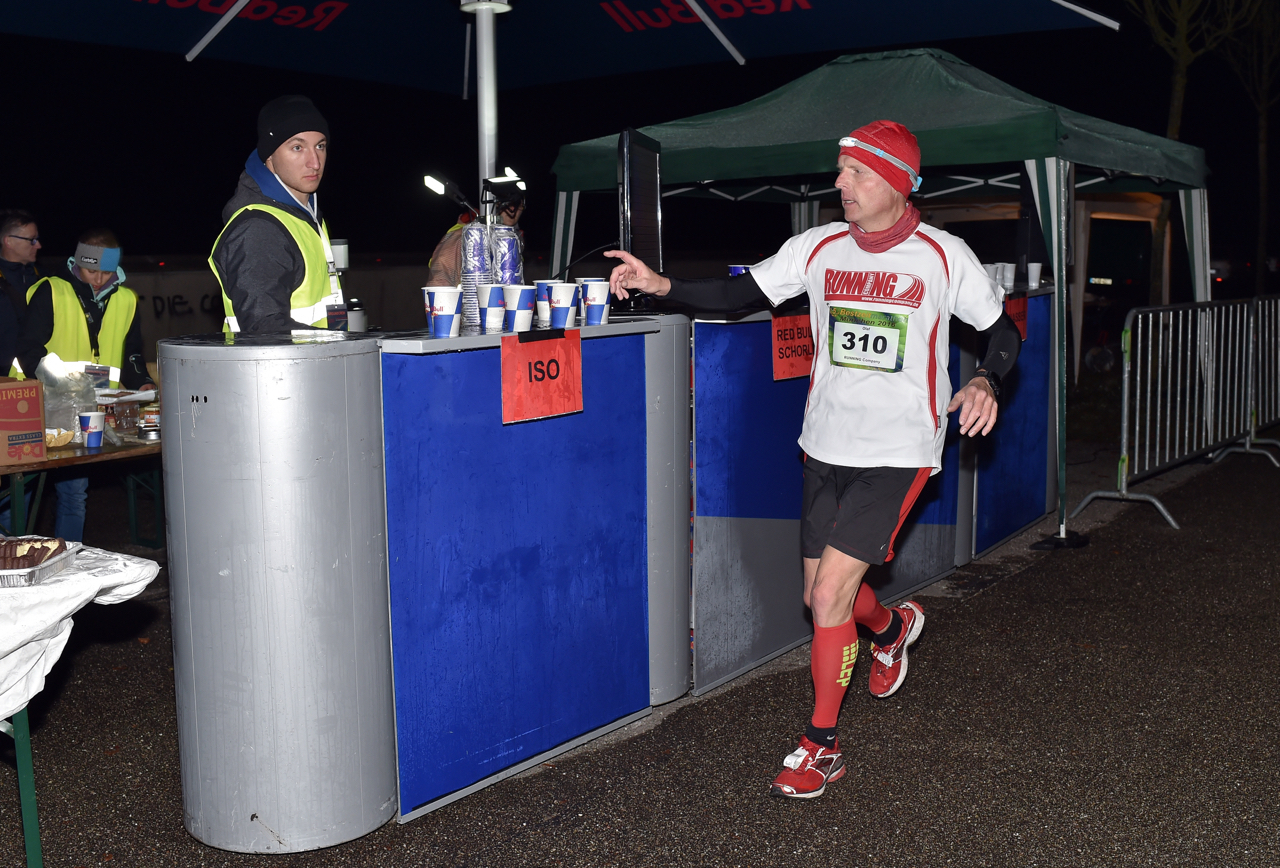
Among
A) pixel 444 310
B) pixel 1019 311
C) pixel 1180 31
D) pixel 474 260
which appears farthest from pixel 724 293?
pixel 1180 31

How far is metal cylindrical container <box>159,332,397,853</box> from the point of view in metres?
3.05

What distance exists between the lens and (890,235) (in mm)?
3701

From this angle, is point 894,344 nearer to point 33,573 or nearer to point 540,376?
point 540,376

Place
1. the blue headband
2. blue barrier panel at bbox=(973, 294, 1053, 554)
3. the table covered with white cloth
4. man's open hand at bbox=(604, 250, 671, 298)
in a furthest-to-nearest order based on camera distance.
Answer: blue barrier panel at bbox=(973, 294, 1053, 554) < the blue headband < man's open hand at bbox=(604, 250, 671, 298) < the table covered with white cloth

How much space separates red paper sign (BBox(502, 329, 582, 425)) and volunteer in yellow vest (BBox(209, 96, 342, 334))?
0.68 metres

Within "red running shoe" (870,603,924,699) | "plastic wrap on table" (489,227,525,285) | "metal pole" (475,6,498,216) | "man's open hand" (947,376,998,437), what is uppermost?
"metal pole" (475,6,498,216)

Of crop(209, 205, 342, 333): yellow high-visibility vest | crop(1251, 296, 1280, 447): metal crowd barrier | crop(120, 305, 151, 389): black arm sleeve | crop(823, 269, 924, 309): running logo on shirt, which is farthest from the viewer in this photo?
crop(1251, 296, 1280, 447): metal crowd barrier

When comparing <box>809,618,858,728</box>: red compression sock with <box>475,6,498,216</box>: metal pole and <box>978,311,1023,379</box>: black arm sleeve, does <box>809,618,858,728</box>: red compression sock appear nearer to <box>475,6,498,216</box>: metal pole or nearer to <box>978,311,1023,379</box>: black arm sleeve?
<box>978,311,1023,379</box>: black arm sleeve

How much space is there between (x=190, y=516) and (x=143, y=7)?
142 inches

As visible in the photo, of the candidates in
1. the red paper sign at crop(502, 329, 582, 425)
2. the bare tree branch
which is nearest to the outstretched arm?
the red paper sign at crop(502, 329, 582, 425)

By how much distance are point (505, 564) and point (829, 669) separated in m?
1.14

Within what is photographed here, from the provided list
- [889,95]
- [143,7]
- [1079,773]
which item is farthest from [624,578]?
[889,95]

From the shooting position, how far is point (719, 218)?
38594mm

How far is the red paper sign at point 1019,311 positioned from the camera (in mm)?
6484
